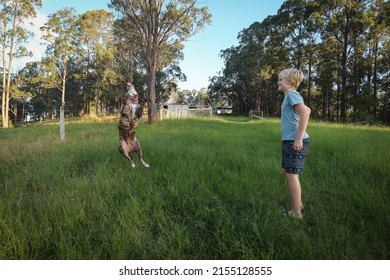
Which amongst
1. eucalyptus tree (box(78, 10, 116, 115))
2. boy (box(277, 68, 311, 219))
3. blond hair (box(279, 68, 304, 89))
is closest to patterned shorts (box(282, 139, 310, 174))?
boy (box(277, 68, 311, 219))

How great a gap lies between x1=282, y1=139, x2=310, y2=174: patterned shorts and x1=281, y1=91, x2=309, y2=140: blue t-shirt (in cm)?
8

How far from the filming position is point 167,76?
45.5 m

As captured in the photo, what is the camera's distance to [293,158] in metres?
2.60

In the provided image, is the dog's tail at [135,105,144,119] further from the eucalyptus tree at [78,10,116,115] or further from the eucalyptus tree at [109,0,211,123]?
the eucalyptus tree at [78,10,116,115]

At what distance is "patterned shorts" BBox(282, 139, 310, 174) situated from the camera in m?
2.59

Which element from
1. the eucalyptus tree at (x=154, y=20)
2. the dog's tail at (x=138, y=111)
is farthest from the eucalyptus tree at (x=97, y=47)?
the dog's tail at (x=138, y=111)

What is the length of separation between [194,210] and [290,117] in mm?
1479

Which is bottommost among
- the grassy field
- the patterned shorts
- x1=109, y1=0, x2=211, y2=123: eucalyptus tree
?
the grassy field

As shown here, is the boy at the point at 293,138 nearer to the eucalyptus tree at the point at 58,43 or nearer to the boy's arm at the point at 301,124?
the boy's arm at the point at 301,124

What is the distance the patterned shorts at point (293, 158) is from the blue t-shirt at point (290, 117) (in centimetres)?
8

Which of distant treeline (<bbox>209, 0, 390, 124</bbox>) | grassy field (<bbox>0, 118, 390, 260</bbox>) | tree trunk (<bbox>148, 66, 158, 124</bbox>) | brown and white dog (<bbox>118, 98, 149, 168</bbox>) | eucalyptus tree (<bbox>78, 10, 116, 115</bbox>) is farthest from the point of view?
eucalyptus tree (<bbox>78, 10, 116, 115</bbox>)

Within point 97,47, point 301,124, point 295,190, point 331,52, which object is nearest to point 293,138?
point 301,124
